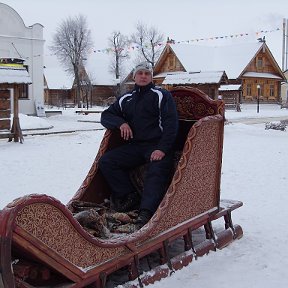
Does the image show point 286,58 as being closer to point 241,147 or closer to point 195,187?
point 241,147

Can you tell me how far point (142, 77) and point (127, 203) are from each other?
1133 millimetres

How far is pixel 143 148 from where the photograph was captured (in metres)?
4.55

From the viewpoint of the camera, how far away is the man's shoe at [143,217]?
406 centimetres

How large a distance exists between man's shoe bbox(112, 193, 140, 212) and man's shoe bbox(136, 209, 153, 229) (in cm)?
44

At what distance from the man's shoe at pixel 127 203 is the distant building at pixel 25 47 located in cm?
2210

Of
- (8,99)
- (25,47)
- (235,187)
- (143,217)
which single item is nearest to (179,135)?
(143,217)

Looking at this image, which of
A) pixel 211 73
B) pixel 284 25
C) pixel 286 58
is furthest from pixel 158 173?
pixel 286 58

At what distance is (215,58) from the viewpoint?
48219mm

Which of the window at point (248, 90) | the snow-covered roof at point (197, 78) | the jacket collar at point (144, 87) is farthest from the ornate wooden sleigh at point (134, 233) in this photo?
the window at point (248, 90)

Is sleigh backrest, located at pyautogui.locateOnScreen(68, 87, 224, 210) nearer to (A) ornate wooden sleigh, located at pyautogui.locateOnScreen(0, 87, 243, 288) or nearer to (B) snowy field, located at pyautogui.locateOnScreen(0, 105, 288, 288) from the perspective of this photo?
(A) ornate wooden sleigh, located at pyautogui.locateOnScreen(0, 87, 243, 288)

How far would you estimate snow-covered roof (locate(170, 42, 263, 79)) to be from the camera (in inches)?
1810

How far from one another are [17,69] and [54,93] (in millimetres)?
46668

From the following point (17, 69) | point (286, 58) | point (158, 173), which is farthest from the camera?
point (286, 58)

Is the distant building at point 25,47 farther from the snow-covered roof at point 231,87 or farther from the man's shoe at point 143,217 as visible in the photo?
the man's shoe at point 143,217
